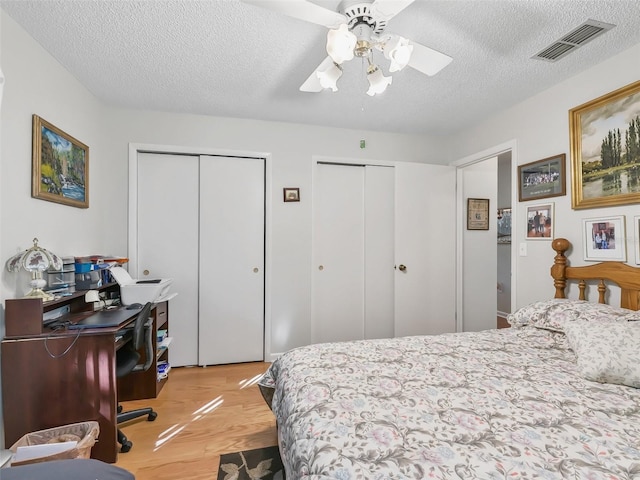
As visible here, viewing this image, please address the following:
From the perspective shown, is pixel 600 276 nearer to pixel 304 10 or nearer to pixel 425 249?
pixel 425 249

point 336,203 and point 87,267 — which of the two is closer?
point 87,267

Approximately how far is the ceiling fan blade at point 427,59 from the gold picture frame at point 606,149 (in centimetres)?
132

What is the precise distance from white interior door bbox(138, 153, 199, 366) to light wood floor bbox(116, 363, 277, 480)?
414 mm

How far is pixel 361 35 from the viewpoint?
58.7 inches

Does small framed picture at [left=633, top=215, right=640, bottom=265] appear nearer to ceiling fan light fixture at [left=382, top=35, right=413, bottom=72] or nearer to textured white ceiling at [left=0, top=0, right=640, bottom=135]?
textured white ceiling at [left=0, top=0, right=640, bottom=135]

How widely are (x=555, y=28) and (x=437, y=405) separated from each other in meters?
2.10

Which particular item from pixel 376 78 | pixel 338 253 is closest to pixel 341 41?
pixel 376 78

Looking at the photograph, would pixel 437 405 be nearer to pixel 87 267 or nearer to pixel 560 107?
pixel 87 267

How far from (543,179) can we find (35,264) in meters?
3.50

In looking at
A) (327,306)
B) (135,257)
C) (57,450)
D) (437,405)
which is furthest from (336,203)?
(57,450)

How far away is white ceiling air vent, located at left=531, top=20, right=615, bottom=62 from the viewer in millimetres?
1730

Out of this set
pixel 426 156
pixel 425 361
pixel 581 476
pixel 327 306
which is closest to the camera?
pixel 581 476

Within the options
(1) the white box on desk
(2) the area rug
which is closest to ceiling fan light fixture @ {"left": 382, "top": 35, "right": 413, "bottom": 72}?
(2) the area rug

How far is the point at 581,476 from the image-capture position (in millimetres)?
819
